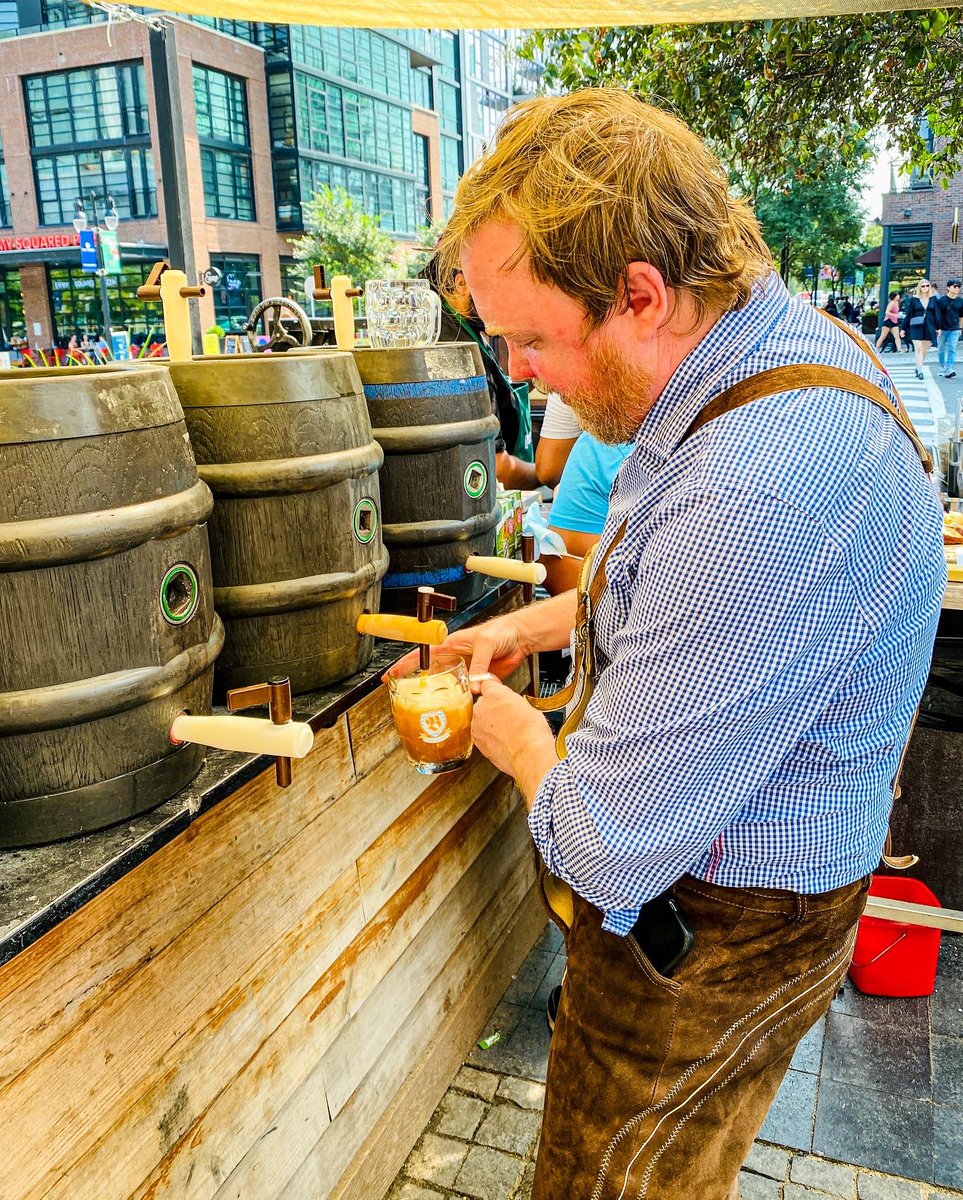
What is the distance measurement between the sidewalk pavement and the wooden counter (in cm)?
8

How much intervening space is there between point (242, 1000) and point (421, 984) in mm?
784

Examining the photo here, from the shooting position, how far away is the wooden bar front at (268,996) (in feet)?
4.00

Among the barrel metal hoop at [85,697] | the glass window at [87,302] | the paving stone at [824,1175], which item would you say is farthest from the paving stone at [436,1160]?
the glass window at [87,302]

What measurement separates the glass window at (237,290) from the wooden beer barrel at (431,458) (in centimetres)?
3415

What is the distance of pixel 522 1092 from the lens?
8.21 feet

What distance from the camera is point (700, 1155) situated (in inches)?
56.4

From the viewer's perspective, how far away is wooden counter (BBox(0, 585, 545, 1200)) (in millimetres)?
1217

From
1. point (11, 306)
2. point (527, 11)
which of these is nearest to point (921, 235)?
point (11, 306)

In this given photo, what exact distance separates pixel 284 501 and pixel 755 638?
2.56ft

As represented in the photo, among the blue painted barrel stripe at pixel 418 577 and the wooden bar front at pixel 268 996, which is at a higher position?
the blue painted barrel stripe at pixel 418 577

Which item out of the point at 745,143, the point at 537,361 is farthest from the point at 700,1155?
the point at 745,143

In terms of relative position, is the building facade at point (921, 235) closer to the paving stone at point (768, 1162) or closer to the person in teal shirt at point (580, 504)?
the person in teal shirt at point (580, 504)

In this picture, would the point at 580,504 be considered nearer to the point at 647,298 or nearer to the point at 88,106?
the point at 647,298

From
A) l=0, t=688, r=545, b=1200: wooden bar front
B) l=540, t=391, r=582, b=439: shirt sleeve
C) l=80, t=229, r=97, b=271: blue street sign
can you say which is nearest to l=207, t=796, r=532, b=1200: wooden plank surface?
l=0, t=688, r=545, b=1200: wooden bar front
